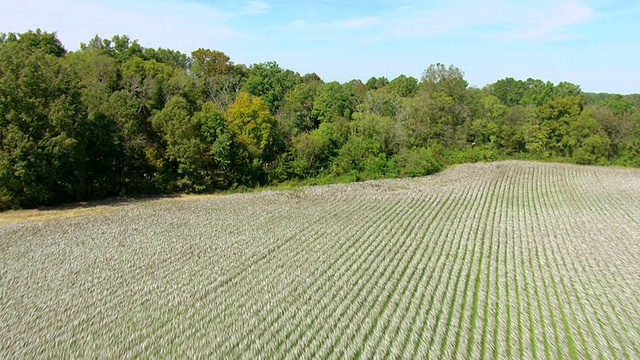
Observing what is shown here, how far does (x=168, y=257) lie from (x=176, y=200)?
13.3 meters

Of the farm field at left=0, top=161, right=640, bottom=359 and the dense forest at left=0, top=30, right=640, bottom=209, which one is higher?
the dense forest at left=0, top=30, right=640, bottom=209

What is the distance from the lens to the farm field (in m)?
9.95

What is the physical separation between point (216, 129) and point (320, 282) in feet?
69.0

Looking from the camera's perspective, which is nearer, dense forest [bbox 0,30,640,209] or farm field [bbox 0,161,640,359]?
farm field [bbox 0,161,640,359]

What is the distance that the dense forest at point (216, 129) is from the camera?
2311cm

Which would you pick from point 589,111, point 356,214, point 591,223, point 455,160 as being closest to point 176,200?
point 356,214

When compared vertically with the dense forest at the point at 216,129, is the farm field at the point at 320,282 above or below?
below

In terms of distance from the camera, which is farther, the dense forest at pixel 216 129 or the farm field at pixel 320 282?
the dense forest at pixel 216 129

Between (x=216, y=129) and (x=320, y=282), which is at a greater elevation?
(x=216, y=129)

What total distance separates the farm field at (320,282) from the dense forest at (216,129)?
4331mm

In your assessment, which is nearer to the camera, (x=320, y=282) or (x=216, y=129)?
(x=320, y=282)

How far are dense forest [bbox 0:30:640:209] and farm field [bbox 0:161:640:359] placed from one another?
14.2ft

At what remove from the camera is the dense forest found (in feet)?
75.8

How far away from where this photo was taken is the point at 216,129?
31.4 m
